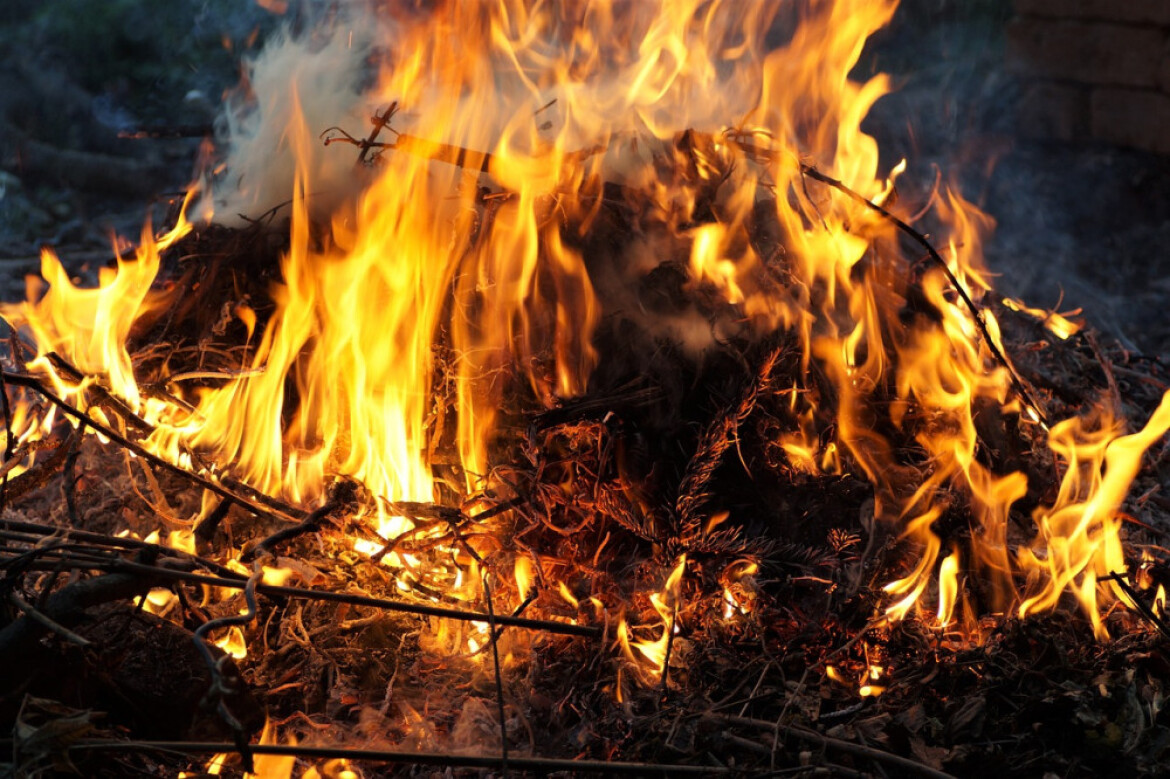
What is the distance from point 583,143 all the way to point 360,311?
3.99 feet

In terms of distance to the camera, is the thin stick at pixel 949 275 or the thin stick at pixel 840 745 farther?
the thin stick at pixel 949 275

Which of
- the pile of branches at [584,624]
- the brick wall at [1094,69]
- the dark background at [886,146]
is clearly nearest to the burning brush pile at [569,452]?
the pile of branches at [584,624]

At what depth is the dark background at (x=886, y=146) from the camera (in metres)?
7.54

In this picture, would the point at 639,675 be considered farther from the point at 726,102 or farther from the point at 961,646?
the point at 726,102

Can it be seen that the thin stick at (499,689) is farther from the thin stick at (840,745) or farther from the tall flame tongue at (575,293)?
the tall flame tongue at (575,293)

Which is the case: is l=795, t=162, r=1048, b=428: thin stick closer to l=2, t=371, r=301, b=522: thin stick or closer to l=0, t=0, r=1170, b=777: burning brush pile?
l=0, t=0, r=1170, b=777: burning brush pile

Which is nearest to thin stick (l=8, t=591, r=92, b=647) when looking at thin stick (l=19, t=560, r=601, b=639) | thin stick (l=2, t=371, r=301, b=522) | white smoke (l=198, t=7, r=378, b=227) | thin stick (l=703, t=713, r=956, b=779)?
thin stick (l=19, t=560, r=601, b=639)

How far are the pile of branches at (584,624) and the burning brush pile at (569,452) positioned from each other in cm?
2

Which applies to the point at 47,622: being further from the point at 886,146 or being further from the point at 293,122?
the point at 886,146

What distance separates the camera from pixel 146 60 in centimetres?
1148

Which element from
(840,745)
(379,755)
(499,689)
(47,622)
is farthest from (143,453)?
(840,745)

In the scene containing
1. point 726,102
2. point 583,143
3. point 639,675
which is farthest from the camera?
point 726,102

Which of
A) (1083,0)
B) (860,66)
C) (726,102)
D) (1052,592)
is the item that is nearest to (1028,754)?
(1052,592)

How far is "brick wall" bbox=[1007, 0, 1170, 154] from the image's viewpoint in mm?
7781
